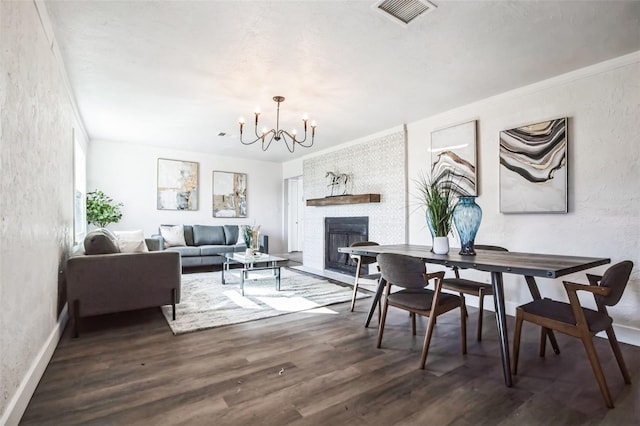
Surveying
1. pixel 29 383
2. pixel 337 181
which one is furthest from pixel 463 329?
pixel 337 181

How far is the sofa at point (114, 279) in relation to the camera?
105 inches

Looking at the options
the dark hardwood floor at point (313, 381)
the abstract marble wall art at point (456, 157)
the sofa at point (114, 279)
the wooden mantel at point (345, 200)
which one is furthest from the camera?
the wooden mantel at point (345, 200)

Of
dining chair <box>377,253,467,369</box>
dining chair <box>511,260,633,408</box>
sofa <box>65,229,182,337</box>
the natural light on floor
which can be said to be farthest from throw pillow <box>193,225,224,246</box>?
dining chair <box>511,260,633,408</box>

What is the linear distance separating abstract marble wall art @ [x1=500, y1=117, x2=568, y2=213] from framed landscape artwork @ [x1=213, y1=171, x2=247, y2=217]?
5.33 meters

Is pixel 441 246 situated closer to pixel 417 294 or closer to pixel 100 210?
pixel 417 294

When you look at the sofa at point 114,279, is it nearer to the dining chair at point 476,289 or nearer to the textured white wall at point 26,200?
the textured white wall at point 26,200

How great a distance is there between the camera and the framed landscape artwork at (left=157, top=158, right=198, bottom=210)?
20.6 feet

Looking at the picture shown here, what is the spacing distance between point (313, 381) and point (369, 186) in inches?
140

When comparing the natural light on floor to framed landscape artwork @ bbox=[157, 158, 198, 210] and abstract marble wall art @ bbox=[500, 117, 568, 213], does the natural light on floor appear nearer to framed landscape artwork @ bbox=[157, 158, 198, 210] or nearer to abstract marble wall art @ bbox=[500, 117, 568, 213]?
abstract marble wall art @ bbox=[500, 117, 568, 213]

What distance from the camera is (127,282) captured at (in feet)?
9.40

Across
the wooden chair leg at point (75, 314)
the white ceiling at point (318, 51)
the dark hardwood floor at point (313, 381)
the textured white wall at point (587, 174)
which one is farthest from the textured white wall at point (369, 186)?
the wooden chair leg at point (75, 314)

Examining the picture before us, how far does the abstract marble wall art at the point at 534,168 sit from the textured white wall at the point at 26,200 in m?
3.90

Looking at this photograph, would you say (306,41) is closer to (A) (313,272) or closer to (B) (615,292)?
(B) (615,292)

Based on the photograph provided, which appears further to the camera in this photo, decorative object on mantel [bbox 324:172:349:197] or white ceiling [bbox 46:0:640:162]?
decorative object on mantel [bbox 324:172:349:197]
